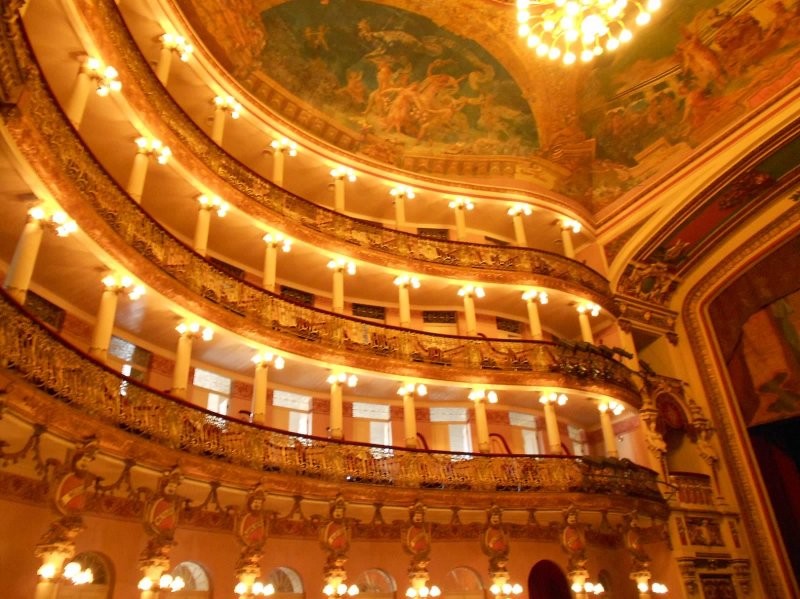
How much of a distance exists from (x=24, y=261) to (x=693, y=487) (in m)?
18.8

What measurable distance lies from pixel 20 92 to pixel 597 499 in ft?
49.8

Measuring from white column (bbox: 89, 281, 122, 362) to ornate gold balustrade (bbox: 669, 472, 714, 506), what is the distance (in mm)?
16041

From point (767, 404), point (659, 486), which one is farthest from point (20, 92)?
point (767, 404)

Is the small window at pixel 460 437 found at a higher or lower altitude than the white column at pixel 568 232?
lower

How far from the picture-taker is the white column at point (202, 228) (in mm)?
15398

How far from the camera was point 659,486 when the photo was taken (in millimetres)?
18203

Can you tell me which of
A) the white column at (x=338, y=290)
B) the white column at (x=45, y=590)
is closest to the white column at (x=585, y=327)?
the white column at (x=338, y=290)

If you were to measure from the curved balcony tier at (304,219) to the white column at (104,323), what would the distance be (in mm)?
4540

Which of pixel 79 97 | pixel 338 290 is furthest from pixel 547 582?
pixel 79 97

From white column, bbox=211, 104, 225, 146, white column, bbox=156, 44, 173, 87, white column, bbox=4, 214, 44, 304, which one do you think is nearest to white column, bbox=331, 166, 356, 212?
white column, bbox=211, 104, 225, 146

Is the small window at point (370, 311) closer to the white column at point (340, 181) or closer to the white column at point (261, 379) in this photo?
the white column at point (340, 181)

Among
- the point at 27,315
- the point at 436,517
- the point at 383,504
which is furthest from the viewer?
the point at 436,517

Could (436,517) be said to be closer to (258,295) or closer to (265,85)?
(258,295)

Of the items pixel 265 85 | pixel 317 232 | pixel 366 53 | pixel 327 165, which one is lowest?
pixel 317 232
